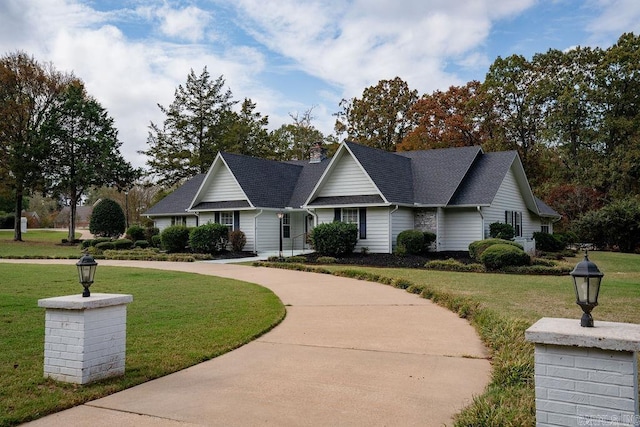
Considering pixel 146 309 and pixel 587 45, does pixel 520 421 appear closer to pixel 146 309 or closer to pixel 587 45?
pixel 146 309

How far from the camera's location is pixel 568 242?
30531mm

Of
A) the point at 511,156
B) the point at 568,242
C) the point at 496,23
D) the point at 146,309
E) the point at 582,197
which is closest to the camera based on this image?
the point at 146,309

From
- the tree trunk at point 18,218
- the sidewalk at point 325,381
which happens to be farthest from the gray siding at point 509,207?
the tree trunk at point 18,218

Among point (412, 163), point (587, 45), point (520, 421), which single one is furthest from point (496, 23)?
point (587, 45)

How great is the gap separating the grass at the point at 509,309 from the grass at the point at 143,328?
3370 millimetres

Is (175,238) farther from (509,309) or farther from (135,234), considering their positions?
(509,309)

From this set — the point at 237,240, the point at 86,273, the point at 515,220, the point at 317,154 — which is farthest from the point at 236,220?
the point at 86,273

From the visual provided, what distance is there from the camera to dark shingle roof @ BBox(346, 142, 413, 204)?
74.3ft

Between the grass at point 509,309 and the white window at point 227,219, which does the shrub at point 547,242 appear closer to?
the grass at point 509,309

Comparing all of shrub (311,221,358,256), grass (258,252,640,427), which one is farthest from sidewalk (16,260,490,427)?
shrub (311,221,358,256)

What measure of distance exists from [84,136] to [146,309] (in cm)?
3306

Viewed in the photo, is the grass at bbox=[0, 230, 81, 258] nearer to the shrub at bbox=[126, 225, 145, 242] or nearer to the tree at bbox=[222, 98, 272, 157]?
the shrub at bbox=[126, 225, 145, 242]

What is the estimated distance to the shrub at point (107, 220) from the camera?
115 feet

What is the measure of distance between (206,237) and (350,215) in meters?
7.35
